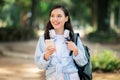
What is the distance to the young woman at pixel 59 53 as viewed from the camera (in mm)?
4441

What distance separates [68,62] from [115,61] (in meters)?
6.68

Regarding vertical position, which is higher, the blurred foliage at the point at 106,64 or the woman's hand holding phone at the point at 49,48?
the woman's hand holding phone at the point at 49,48

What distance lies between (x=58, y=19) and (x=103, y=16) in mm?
30638

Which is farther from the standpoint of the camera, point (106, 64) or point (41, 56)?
point (106, 64)

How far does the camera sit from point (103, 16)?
34.9 meters

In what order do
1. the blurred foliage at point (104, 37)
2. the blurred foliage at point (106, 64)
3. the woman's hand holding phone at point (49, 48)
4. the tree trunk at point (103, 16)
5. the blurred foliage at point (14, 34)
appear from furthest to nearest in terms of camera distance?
the tree trunk at point (103, 16), the blurred foliage at point (104, 37), the blurred foliage at point (14, 34), the blurred foliage at point (106, 64), the woman's hand holding phone at point (49, 48)

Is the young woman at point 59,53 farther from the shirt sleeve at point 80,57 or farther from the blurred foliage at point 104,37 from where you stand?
the blurred foliage at point 104,37

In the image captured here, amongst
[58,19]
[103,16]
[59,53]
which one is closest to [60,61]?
[59,53]

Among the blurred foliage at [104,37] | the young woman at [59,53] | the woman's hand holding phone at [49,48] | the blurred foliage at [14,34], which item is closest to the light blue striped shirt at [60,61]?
the young woman at [59,53]

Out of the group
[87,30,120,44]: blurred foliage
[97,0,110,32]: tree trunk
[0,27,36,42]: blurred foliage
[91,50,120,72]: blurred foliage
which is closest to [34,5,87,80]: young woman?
[91,50,120,72]: blurred foliage

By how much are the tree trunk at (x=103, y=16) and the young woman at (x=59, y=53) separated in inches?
1192

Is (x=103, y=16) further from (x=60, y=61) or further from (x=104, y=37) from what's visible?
(x=60, y=61)

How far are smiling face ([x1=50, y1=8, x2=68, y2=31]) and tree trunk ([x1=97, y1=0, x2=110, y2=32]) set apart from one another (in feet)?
99.1

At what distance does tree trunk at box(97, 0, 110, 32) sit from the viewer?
34.5 metres
